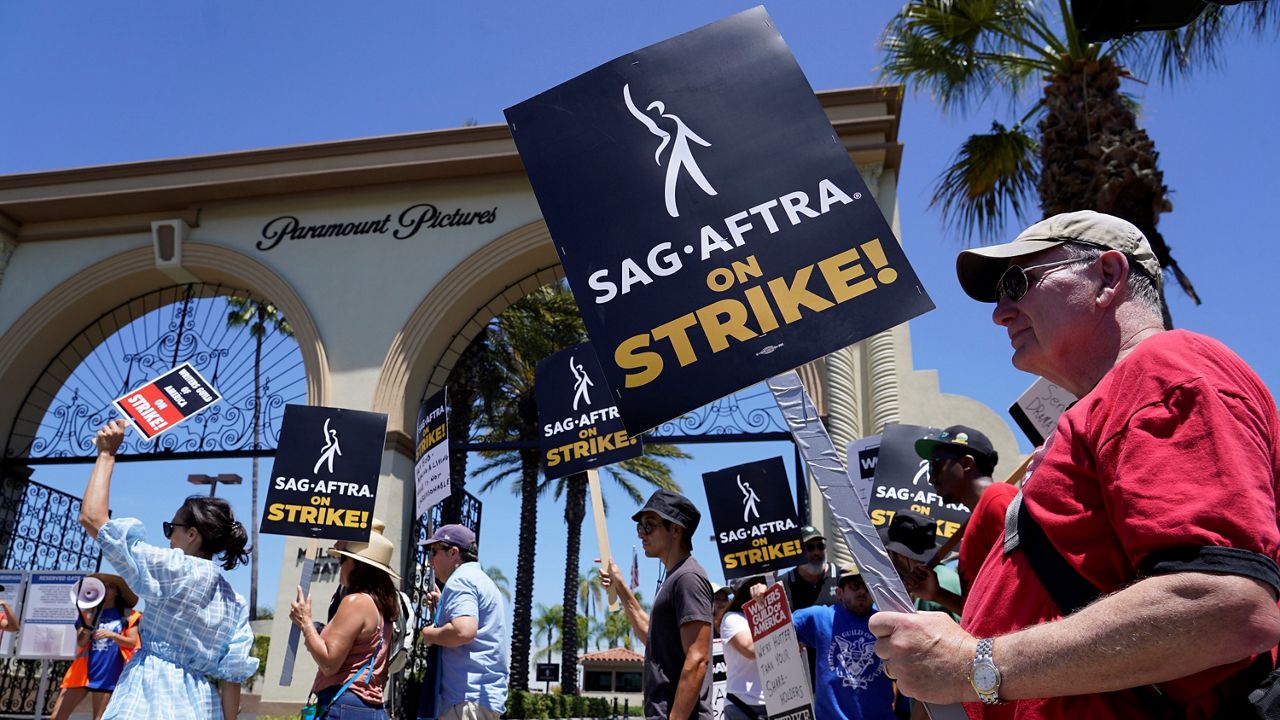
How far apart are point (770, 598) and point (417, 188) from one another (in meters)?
10.7

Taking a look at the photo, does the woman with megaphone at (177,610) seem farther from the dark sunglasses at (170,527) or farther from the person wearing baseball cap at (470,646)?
the person wearing baseball cap at (470,646)

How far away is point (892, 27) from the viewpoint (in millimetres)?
10281

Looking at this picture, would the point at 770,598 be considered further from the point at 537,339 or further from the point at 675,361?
the point at 537,339

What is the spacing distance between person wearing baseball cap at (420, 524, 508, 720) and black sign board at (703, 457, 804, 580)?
6.86ft

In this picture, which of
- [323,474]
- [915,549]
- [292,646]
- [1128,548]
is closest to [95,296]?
[323,474]

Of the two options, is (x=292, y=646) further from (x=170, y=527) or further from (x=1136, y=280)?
(x=1136, y=280)

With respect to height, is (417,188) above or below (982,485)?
above

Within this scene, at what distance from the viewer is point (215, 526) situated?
4.04 meters

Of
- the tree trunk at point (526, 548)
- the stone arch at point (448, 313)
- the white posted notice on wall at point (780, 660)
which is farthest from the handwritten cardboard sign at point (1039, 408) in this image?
the tree trunk at point (526, 548)

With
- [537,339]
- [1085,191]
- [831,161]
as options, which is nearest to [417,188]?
[537,339]

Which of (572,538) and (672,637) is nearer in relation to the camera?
(672,637)

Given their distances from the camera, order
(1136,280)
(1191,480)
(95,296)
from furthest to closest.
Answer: (95,296)
(1136,280)
(1191,480)

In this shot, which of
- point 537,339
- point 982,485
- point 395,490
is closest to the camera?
point 982,485

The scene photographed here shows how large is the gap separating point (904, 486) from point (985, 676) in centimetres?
463
